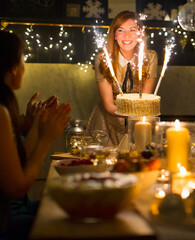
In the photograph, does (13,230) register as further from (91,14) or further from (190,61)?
(190,61)

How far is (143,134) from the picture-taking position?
96.4 inches

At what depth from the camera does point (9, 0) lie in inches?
199

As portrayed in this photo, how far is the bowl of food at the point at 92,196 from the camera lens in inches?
48.9

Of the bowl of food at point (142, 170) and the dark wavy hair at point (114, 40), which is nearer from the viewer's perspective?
the bowl of food at point (142, 170)

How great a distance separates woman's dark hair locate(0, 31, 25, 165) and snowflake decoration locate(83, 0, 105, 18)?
3410mm

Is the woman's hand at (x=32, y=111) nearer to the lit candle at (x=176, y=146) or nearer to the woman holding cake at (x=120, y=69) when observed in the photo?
the lit candle at (x=176, y=146)

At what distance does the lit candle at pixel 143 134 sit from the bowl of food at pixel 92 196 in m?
1.14

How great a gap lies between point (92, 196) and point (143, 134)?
4.08 ft

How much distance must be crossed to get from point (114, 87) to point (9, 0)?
6.32ft

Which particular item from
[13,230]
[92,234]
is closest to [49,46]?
[13,230]

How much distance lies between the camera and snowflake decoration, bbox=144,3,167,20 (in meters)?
5.26

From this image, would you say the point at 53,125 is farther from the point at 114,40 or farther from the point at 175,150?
the point at 114,40

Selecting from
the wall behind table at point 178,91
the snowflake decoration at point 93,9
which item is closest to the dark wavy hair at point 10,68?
the snowflake decoration at point 93,9

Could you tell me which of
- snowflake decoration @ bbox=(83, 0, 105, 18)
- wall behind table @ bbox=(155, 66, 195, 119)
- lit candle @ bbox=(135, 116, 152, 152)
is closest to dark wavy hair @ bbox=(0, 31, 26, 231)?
lit candle @ bbox=(135, 116, 152, 152)
